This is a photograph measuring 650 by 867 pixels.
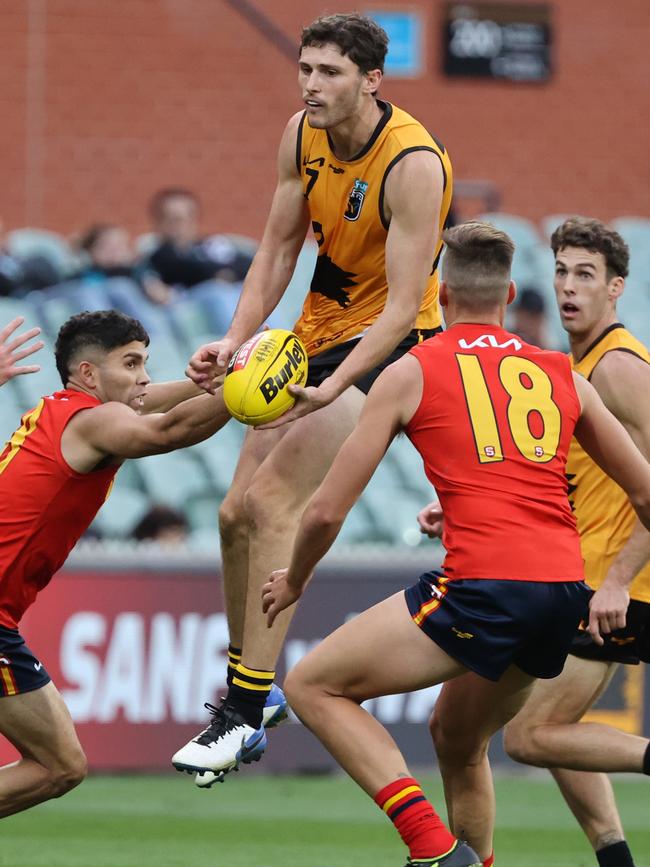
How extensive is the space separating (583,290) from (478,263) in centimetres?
151

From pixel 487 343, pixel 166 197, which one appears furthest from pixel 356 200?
pixel 166 197

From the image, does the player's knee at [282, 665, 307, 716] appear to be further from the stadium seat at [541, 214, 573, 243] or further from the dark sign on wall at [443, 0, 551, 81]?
the dark sign on wall at [443, 0, 551, 81]

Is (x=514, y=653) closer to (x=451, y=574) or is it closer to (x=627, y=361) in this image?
(x=451, y=574)

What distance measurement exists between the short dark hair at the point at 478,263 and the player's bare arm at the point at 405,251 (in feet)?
1.47

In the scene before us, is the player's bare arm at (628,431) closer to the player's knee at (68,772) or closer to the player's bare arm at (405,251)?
the player's bare arm at (405,251)

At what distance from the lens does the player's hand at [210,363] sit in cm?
657

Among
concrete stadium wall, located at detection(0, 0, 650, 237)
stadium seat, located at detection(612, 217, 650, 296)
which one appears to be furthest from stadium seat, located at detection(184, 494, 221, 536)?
stadium seat, located at detection(612, 217, 650, 296)

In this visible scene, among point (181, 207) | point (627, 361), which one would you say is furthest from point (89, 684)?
point (627, 361)

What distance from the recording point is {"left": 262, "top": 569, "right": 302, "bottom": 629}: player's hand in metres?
6.02

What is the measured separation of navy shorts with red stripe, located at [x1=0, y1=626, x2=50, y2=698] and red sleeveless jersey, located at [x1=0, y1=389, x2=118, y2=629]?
0.09m

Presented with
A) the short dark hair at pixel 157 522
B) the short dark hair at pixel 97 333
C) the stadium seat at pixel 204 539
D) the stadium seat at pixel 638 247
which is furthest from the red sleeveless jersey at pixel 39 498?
the stadium seat at pixel 638 247

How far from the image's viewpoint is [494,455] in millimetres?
5789

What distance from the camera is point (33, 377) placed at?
14.2 metres

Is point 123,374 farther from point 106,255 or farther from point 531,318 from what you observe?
point 531,318
